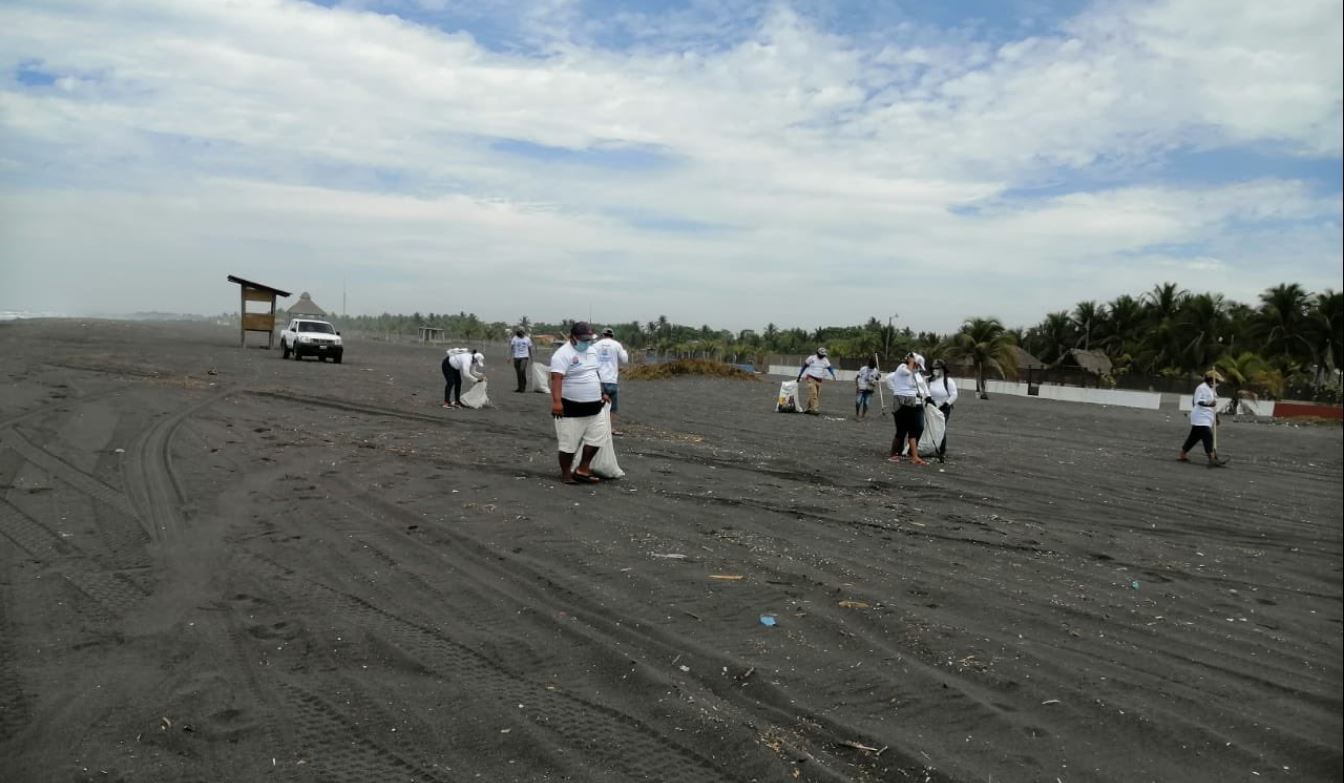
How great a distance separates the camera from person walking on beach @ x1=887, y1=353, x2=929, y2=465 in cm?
1366

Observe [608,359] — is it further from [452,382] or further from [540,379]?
[540,379]

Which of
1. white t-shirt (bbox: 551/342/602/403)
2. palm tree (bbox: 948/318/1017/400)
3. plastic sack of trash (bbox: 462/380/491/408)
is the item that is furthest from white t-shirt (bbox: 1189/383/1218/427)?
palm tree (bbox: 948/318/1017/400)

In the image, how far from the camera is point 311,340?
32938 millimetres

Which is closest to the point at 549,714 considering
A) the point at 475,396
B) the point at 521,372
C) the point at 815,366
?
the point at 475,396

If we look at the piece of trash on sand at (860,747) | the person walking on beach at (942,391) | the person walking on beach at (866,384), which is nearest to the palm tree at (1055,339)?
the person walking on beach at (866,384)

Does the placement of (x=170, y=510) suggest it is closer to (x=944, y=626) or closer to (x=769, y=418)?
(x=944, y=626)

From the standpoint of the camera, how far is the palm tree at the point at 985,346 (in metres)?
43.8

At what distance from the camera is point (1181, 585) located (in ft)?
23.6

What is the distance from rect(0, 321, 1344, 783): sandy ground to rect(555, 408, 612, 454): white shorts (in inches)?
19.5

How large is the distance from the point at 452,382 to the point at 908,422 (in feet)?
29.8

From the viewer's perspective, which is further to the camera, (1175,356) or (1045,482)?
(1175,356)

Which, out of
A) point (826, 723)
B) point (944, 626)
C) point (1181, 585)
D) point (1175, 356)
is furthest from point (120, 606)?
point (1175, 356)

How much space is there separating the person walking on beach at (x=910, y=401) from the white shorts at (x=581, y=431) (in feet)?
17.5

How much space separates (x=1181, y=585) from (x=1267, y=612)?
0.73m
